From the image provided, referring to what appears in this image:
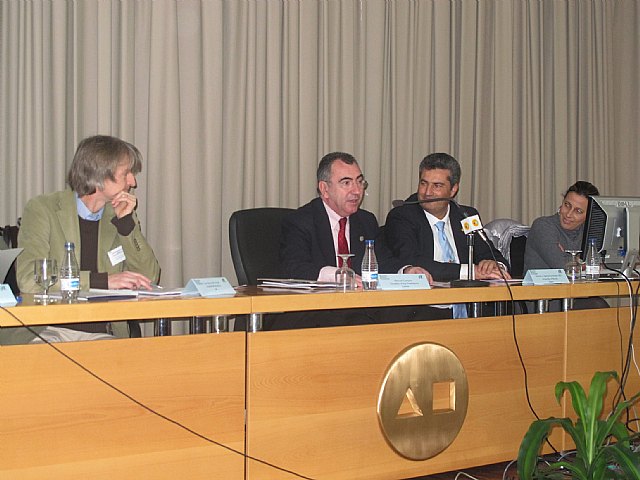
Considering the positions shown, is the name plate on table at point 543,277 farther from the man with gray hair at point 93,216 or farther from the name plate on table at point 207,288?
the man with gray hair at point 93,216

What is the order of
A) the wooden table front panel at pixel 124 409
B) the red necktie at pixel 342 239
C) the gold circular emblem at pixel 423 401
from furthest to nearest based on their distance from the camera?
the red necktie at pixel 342 239 < the gold circular emblem at pixel 423 401 < the wooden table front panel at pixel 124 409

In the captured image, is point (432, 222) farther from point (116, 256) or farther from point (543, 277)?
point (116, 256)

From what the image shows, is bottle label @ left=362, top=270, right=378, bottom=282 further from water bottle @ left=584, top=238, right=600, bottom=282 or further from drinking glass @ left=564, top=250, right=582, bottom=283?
water bottle @ left=584, top=238, right=600, bottom=282

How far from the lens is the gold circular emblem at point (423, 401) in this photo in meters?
2.60

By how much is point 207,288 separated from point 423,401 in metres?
0.82

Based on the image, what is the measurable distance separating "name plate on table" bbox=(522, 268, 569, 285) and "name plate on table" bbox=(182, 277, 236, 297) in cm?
120

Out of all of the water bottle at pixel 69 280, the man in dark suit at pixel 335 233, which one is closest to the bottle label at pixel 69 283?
the water bottle at pixel 69 280

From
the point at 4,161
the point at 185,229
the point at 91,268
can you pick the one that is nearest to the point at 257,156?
the point at 185,229

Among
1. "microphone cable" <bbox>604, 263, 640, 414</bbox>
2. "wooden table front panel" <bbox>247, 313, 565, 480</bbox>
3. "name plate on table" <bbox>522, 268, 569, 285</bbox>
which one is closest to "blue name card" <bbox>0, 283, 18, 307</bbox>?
"wooden table front panel" <bbox>247, 313, 565, 480</bbox>

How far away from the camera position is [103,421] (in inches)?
83.7

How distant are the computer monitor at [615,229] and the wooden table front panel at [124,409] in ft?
5.83

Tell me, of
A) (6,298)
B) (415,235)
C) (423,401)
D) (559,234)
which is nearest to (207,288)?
(6,298)

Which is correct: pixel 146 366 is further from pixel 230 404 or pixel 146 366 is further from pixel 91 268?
pixel 91 268

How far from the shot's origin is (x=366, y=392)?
2574mm
